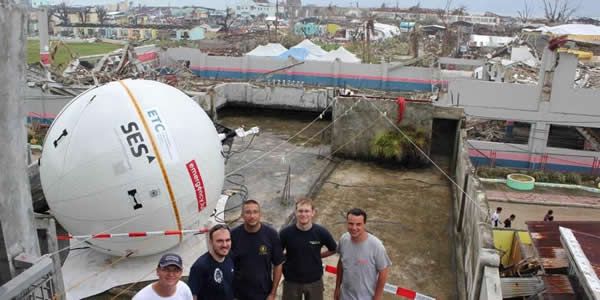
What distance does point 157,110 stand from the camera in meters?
7.32

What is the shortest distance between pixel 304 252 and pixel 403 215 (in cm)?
619

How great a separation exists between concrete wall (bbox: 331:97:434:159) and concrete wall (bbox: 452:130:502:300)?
345 cm

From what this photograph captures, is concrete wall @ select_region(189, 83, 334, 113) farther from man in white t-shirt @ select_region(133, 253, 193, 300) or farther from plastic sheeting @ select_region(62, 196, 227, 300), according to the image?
man in white t-shirt @ select_region(133, 253, 193, 300)

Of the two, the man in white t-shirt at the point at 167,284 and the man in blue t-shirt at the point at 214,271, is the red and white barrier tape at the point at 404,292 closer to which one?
the man in blue t-shirt at the point at 214,271

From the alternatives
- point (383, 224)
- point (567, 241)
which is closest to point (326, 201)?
point (383, 224)

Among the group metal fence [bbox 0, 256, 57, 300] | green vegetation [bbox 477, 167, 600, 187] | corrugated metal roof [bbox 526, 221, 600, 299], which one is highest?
metal fence [bbox 0, 256, 57, 300]

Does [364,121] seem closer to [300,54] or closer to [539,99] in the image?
[539,99]

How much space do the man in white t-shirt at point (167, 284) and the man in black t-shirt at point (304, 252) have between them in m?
1.52

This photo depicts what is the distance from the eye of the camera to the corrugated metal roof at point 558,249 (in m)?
6.27

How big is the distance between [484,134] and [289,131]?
12.1 m

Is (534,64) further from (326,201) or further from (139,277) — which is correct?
(139,277)

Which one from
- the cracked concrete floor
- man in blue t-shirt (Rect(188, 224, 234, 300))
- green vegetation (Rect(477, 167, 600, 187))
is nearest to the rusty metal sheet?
the cracked concrete floor

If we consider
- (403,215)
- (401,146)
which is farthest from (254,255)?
(401,146)

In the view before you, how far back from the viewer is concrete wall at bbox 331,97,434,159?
14.0m
